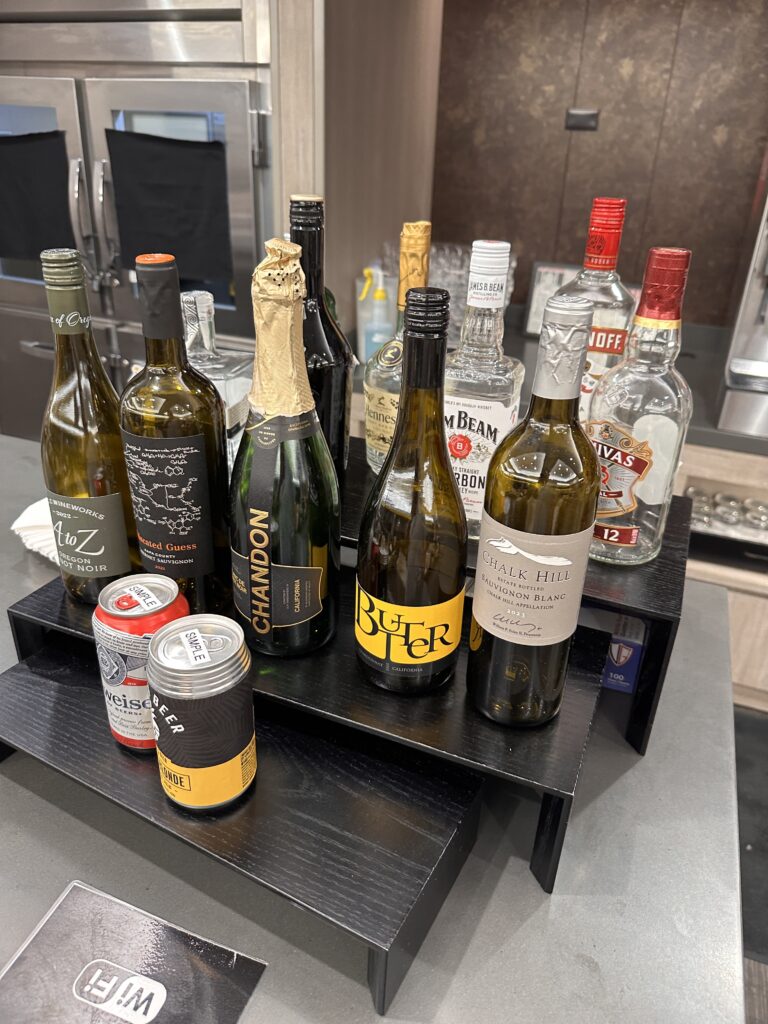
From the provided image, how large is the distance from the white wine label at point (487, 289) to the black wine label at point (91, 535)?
0.40 metres

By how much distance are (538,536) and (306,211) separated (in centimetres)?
38

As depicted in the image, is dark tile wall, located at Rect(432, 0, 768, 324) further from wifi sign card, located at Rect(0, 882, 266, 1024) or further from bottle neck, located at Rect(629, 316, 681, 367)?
wifi sign card, located at Rect(0, 882, 266, 1024)

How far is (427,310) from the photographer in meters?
0.53

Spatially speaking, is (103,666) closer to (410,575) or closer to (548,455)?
(410,575)

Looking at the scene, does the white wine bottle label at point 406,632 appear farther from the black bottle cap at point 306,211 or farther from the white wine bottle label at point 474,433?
the black bottle cap at point 306,211

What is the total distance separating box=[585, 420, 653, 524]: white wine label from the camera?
2.46 ft

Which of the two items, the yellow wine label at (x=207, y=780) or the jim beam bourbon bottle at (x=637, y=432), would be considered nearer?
the yellow wine label at (x=207, y=780)

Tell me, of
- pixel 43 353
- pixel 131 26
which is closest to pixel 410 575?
pixel 131 26

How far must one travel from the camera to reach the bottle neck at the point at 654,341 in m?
0.69

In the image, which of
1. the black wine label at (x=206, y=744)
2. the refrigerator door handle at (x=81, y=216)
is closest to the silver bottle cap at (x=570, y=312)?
the black wine label at (x=206, y=744)

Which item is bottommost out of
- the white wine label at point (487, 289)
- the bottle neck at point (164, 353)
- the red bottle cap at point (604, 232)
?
the bottle neck at point (164, 353)

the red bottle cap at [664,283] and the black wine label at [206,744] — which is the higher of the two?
the red bottle cap at [664,283]

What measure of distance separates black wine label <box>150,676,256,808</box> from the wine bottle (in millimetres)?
315

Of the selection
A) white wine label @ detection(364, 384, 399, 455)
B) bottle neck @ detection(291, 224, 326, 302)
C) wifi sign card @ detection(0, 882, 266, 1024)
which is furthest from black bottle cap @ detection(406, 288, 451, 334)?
wifi sign card @ detection(0, 882, 266, 1024)
